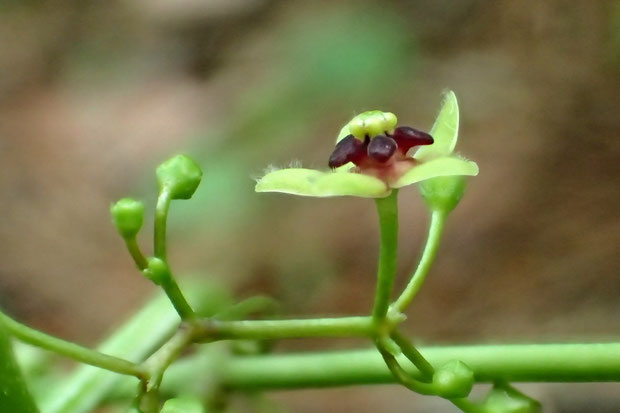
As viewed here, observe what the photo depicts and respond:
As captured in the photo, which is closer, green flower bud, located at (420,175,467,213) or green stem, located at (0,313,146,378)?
green stem, located at (0,313,146,378)

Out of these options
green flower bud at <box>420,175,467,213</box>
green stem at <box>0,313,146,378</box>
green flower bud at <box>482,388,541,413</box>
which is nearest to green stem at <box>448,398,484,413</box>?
green flower bud at <box>482,388,541,413</box>

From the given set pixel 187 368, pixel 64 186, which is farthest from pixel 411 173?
pixel 64 186

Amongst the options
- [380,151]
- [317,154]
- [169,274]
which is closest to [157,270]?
[169,274]

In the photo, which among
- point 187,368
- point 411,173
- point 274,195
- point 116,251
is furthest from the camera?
point 116,251

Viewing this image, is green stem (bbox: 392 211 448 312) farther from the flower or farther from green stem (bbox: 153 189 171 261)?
green stem (bbox: 153 189 171 261)

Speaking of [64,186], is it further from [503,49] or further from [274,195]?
[503,49]

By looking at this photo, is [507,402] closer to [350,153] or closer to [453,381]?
[453,381]

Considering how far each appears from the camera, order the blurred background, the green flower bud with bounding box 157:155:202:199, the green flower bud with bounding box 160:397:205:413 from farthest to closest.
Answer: the blurred background < the green flower bud with bounding box 157:155:202:199 < the green flower bud with bounding box 160:397:205:413
